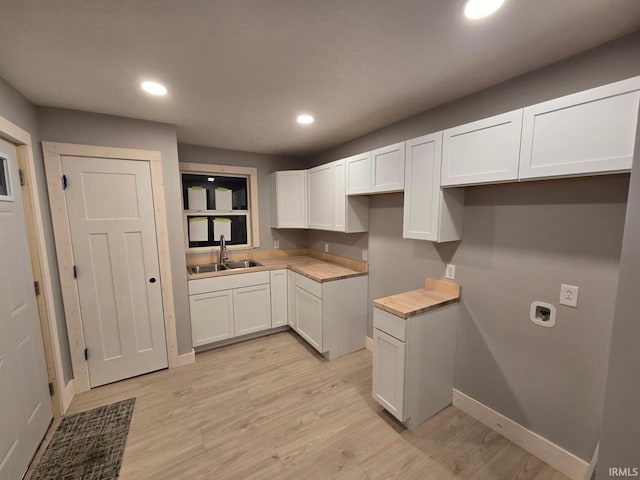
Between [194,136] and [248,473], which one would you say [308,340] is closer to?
[248,473]

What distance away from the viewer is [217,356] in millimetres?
2916

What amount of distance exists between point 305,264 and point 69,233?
2.30 metres

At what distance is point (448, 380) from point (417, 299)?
74 centimetres

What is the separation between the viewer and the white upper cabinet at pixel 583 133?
3.71 feet

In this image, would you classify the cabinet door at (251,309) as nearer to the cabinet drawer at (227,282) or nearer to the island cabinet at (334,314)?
the cabinet drawer at (227,282)

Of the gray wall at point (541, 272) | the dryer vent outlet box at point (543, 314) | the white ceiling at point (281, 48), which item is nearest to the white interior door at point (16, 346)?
the white ceiling at point (281, 48)

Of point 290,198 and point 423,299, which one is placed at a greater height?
point 290,198

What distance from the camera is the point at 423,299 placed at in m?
2.03

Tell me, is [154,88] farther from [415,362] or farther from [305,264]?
[415,362]

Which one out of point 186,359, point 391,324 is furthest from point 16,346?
point 391,324

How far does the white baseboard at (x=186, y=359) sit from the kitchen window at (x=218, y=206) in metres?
1.22

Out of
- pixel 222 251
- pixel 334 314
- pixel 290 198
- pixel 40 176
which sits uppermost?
pixel 40 176

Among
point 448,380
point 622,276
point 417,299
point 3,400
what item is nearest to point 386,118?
point 417,299

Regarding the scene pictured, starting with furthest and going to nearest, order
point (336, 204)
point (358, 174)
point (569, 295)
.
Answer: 1. point (336, 204)
2. point (358, 174)
3. point (569, 295)
